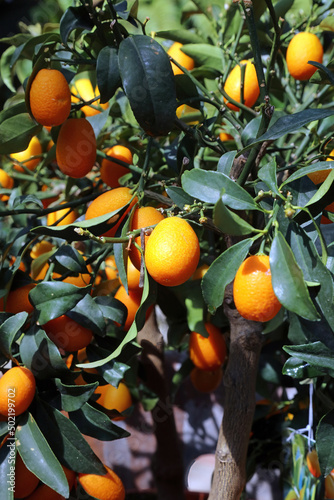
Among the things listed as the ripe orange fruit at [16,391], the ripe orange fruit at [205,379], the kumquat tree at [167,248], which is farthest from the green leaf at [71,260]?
the ripe orange fruit at [205,379]

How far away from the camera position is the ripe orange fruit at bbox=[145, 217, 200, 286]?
452mm

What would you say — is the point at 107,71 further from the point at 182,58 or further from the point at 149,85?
the point at 182,58

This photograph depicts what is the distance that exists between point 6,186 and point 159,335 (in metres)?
0.40

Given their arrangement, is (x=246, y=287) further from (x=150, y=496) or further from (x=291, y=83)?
(x=150, y=496)

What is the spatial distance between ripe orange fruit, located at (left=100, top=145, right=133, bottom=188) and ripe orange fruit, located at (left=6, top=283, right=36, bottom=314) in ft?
0.62

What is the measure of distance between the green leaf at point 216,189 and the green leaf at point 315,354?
0.47 feet

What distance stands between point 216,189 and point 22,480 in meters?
0.40

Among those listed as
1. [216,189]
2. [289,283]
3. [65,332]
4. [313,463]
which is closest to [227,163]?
[216,189]

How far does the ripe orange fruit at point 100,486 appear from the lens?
59cm

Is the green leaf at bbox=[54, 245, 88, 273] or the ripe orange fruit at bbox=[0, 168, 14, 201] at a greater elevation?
the green leaf at bbox=[54, 245, 88, 273]

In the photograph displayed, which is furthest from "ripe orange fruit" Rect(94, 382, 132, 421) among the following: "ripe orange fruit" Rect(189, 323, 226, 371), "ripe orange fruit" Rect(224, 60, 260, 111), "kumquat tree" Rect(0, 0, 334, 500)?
"ripe orange fruit" Rect(224, 60, 260, 111)

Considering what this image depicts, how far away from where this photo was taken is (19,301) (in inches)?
23.5

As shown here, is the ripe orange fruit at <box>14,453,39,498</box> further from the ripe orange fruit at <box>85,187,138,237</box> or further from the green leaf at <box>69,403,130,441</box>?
the ripe orange fruit at <box>85,187,138,237</box>

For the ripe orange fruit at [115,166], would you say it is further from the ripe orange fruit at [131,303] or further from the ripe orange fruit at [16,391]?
the ripe orange fruit at [16,391]
